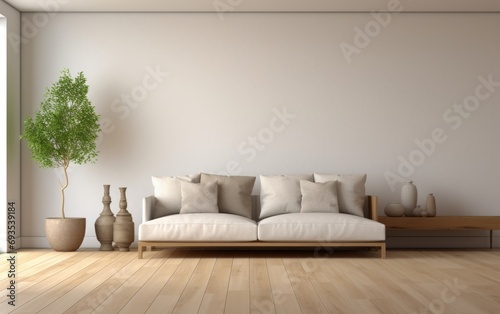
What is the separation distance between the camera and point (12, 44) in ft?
26.6

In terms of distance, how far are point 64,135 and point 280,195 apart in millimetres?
2622

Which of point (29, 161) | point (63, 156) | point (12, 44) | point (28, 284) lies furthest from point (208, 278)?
point (12, 44)

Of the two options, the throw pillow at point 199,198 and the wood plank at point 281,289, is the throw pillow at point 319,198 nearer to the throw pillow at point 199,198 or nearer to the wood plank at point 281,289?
the wood plank at point 281,289

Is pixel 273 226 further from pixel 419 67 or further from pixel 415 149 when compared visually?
pixel 419 67

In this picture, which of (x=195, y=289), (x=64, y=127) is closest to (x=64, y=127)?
(x=64, y=127)

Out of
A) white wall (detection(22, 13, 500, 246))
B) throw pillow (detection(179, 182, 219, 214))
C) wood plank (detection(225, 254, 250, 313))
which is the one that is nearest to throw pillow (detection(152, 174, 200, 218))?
throw pillow (detection(179, 182, 219, 214))

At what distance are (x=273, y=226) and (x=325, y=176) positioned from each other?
114cm

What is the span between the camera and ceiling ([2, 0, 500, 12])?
7.90 m

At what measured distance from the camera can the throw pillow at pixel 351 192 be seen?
7.74m

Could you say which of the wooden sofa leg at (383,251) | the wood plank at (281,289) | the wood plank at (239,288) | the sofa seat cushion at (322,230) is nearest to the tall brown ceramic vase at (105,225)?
the wood plank at (239,288)

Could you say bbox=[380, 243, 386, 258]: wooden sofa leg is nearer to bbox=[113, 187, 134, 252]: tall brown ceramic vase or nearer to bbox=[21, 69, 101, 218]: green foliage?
bbox=[113, 187, 134, 252]: tall brown ceramic vase

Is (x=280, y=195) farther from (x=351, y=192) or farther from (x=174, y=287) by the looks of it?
(x=174, y=287)

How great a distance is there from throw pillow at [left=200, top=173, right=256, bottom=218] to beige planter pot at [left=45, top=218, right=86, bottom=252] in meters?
1.59

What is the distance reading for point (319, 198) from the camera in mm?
7566
